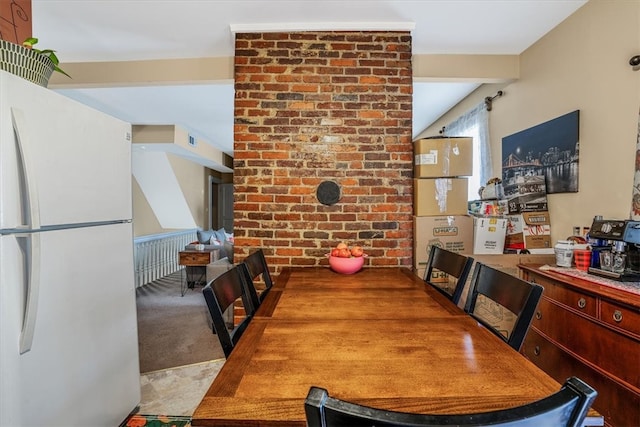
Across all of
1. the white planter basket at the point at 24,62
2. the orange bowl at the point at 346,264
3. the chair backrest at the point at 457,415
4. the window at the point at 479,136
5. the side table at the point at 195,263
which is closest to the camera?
the chair backrest at the point at 457,415

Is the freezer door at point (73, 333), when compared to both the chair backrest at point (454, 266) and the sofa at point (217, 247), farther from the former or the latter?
the chair backrest at point (454, 266)

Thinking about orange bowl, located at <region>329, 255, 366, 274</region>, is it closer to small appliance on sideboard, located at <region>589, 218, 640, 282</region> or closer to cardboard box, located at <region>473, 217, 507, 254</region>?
cardboard box, located at <region>473, 217, 507, 254</region>

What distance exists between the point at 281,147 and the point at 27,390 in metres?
1.82

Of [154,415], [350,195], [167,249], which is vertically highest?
[350,195]

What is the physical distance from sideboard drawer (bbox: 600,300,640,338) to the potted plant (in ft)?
8.83

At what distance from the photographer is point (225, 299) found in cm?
112

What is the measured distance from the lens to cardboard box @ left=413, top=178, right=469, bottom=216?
2.27 metres

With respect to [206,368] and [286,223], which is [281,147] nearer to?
[286,223]

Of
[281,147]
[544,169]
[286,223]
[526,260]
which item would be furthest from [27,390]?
[544,169]

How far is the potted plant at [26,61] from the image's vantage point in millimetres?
1197

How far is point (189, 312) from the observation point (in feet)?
11.6

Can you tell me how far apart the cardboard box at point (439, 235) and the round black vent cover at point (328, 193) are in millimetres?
629

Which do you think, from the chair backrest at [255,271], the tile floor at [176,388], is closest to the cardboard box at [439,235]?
the chair backrest at [255,271]

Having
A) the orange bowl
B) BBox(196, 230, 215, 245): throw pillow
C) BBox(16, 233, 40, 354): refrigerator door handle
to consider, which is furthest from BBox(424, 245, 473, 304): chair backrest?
BBox(196, 230, 215, 245): throw pillow
